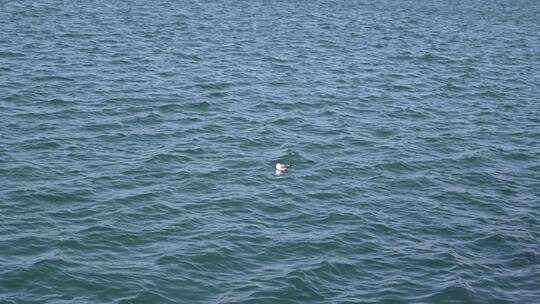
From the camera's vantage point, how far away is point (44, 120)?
43.7 meters

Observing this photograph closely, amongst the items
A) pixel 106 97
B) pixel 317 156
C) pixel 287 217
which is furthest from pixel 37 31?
pixel 287 217

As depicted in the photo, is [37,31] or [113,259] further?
[37,31]

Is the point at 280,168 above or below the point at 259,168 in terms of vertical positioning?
above

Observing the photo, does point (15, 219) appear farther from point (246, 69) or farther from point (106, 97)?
point (246, 69)

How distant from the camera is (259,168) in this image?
129 ft

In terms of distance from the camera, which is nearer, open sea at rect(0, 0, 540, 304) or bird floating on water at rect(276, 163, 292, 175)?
open sea at rect(0, 0, 540, 304)

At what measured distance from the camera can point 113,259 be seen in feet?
94.6

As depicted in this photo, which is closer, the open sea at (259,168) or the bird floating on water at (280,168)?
the open sea at (259,168)

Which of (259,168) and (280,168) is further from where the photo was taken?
(259,168)

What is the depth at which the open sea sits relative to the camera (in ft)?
92.8

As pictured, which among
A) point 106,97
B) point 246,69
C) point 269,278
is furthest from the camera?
point 246,69

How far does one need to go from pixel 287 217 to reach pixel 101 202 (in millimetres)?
9115

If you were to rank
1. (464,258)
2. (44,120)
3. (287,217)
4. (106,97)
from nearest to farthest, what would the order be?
(464,258) → (287,217) → (44,120) → (106,97)

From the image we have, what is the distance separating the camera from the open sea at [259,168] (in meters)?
28.3
